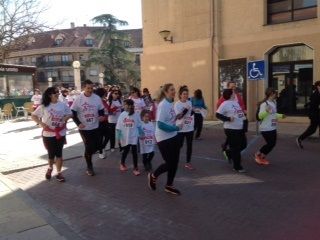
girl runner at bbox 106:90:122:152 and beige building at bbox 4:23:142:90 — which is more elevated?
beige building at bbox 4:23:142:90

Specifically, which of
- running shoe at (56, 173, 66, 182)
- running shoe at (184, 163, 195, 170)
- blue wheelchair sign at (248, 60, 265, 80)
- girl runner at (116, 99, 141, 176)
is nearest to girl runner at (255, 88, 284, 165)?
running shoe at (184, 163, 195, 170)

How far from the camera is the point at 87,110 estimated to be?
8250mm

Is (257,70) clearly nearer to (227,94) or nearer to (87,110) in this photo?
(227,94)

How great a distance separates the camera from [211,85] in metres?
19.9

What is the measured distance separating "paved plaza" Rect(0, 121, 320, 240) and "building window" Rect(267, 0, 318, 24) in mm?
8166

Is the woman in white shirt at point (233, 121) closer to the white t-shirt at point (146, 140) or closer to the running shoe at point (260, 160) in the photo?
the running shoe at point (260, 160)

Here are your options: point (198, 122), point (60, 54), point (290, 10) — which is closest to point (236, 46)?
point (290, 10)

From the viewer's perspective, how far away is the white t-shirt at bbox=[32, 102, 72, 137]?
786cm

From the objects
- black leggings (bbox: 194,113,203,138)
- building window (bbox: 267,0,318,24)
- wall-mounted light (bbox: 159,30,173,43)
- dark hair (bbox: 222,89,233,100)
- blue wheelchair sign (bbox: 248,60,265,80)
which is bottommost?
black leggings (bbox: 194,113,203,138)

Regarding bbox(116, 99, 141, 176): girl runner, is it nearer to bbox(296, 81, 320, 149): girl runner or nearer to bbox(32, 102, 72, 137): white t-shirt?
bbox(32, 102, 72, 137): white t-shirt

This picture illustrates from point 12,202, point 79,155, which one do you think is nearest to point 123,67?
point 79,155

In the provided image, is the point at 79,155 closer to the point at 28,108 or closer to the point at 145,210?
the point at 145,210

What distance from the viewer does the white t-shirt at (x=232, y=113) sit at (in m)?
8.13

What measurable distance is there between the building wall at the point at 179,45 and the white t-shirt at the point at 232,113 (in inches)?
463
